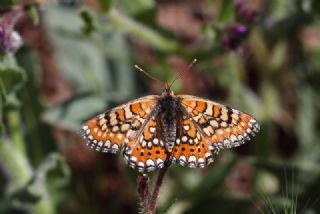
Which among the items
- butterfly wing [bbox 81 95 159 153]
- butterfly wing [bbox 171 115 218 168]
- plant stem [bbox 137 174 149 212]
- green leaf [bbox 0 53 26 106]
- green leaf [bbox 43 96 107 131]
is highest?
green leaf [bbox 43 96 107 131]

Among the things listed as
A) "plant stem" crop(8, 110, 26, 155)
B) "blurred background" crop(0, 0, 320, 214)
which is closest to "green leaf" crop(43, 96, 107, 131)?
"blurred background" crop(0, 0, 320, 214)

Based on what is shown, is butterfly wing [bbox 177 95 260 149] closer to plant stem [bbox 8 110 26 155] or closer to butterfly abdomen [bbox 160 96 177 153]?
butterfly abdomen [bbox 160 96 177 153]

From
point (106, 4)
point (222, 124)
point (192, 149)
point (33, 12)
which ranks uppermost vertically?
point (106, 4)

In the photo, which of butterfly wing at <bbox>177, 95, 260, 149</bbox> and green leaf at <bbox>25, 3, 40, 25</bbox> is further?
green leaf at <bbox>25, 3, 40, 25</bbox>

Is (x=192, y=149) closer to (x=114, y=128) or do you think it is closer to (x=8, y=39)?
(x=114, y=128)

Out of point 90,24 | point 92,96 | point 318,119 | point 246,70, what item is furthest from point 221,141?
point 246,70

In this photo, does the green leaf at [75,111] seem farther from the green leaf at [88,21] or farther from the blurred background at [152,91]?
the green leaf at [88,21]

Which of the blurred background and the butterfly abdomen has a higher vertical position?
the blurred background

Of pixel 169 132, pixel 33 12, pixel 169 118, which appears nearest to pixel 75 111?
pixel 33 12

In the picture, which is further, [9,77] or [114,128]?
[9,77]
